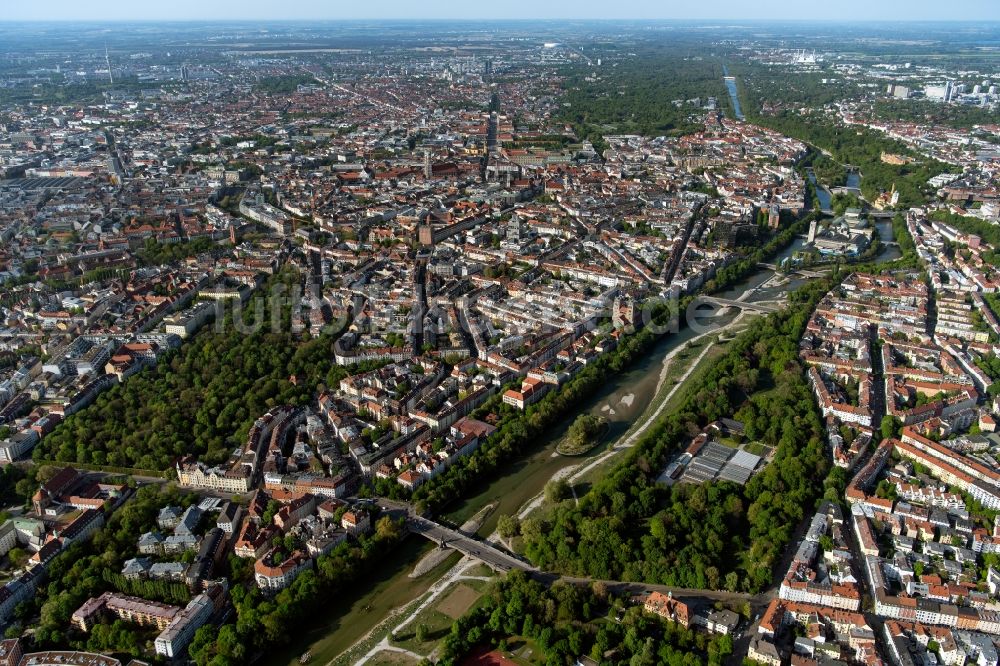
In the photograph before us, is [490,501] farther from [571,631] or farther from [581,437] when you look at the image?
[571,631]

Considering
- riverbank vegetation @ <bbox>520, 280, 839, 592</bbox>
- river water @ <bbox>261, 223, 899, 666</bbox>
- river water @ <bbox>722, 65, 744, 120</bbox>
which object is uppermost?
river water @ <bbox>722, 65, 744, 120</bbox>

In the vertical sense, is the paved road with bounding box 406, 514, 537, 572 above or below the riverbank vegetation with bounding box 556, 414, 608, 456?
below

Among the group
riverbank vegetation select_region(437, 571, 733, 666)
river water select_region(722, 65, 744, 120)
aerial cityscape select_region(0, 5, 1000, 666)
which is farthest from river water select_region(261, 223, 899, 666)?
river water select_region(722, 65, 744, 120)

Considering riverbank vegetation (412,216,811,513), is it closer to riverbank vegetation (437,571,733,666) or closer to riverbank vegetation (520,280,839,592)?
riverbank vegetation (520,280,839,592)

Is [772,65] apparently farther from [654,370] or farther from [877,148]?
[654,370]

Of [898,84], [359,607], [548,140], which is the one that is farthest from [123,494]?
[898,84]

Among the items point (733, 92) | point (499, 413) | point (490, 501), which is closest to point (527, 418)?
point (499, 413)
